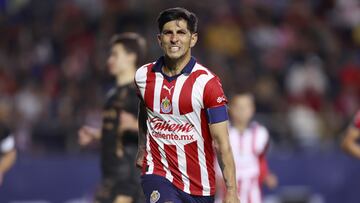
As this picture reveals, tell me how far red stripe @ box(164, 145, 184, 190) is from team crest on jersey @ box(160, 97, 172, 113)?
283 mm

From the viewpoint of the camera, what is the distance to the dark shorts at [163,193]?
24.3 feet

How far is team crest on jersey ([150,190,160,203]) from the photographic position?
7427 millimetres

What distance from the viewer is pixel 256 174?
35.8ft

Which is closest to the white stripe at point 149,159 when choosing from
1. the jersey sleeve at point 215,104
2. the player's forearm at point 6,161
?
the jersey sleeve at point 215,104

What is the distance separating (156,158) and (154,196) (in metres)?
0.32

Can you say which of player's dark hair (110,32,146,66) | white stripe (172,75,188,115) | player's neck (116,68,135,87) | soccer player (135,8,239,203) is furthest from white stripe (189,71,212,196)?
player's dark hair (110,32,146,66)

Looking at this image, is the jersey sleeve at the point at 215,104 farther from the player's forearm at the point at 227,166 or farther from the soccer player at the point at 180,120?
the player's forearm at the point at 227,166

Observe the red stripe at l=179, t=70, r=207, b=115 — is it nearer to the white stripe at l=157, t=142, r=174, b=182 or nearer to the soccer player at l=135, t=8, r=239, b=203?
the soccer player at l=135, t=8, r=239, b=203

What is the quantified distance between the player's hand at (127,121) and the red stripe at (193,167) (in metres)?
1.84

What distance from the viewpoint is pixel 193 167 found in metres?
7.54

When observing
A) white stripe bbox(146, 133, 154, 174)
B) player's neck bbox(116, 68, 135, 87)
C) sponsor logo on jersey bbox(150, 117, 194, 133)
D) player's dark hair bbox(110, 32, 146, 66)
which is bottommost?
white stripe bbox(146, 133, 154, 174)

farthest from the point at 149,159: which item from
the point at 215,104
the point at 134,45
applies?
the point at 134,45

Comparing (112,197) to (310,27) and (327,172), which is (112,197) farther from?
(310,27)

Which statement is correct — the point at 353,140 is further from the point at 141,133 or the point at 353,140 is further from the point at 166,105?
the point at 166,105
